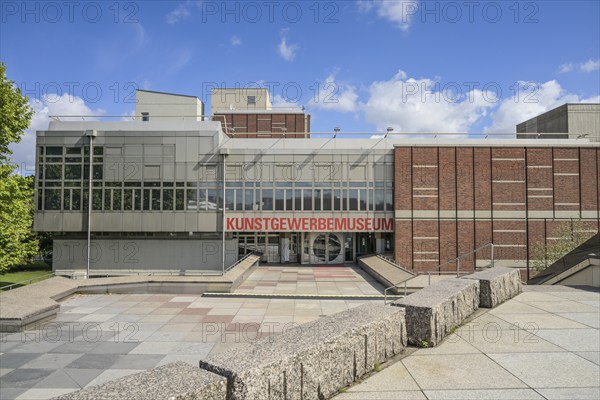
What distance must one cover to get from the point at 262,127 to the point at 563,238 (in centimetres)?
3807

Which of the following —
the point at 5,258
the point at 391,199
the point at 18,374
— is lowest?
the point at 18,374

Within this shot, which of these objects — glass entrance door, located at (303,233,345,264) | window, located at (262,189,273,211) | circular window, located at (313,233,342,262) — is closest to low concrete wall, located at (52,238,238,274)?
window, located at (262,189,273,211)

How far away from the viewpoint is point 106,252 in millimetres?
32156

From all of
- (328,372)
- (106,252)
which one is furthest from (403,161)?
(328,372)

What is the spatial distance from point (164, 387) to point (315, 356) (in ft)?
6.77

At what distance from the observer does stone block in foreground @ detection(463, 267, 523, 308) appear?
10633 millimetres

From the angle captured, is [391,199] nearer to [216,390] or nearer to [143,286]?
[143,286]

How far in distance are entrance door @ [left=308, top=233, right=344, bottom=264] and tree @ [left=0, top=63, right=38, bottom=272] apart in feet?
71.3

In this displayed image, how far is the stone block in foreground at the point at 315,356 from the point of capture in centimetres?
438

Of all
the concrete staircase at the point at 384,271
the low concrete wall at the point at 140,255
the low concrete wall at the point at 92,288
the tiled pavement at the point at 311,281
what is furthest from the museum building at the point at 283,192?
the low concrete wall at the point at 92,288

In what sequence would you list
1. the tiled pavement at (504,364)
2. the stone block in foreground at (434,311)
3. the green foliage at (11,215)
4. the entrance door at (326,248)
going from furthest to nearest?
the entrance door at (326,248), the green foliage at (11,215), the stone block in foreground at (434,311), the tiled pavement at (504,364)

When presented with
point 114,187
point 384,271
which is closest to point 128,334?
point 384,271

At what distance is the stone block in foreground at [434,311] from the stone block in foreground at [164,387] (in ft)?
14.9

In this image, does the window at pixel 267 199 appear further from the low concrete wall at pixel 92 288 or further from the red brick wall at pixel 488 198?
the red brick wall at pixel 488 198
